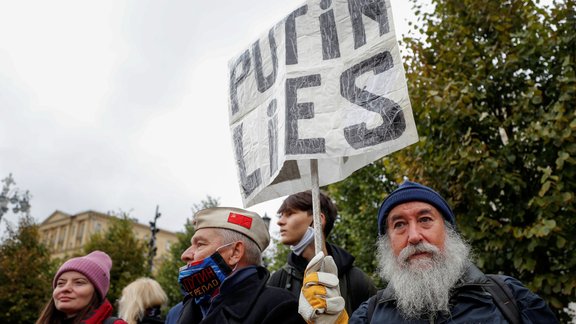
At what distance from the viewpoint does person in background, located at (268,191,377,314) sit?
3486 mm

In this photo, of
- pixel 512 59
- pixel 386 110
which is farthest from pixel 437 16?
pixel 386 110

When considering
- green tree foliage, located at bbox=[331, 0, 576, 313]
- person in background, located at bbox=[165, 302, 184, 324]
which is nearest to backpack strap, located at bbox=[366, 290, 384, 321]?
person in background, located at bbox=[165, 302, 184, 324]

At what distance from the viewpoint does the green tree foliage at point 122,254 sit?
59.1 ft

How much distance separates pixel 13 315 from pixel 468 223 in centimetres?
1664

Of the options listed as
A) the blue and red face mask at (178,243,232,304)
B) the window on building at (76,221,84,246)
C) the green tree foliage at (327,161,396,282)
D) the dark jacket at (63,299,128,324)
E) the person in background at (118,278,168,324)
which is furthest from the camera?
the window on building at (76,221,84,246)

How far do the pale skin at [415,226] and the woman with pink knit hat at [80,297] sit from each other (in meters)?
2.29

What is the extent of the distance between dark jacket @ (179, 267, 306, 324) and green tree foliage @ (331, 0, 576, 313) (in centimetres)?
327

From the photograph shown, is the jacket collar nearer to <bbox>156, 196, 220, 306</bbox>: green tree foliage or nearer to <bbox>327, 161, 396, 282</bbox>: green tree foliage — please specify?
<bbox>327, 161, 396, 282</bbox>: green tree foliage

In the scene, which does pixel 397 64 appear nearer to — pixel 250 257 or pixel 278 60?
A: pixel 278 60

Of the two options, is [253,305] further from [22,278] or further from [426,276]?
[22,278]

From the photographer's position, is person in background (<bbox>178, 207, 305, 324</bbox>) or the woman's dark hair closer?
person in background (<bbox>178, 207, 305, 324</bbox>)

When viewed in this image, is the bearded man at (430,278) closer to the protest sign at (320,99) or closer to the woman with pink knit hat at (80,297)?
the protest sign at (320,99)

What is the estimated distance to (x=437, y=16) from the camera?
7.81 metres

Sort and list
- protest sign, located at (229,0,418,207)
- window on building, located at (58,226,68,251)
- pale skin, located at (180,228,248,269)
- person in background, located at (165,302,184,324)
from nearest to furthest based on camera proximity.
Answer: protest sign, located at (229,0,418,207), pale skin, located at (180,228,248,269), person in background, located at (165,302,184,324), window on building, located at (58,226,68,251)
